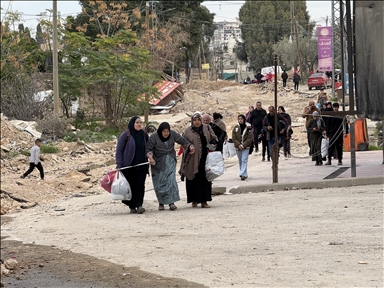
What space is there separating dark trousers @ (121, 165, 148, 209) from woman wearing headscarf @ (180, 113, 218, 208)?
0.65 m

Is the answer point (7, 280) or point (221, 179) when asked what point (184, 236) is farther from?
point (221, 179)

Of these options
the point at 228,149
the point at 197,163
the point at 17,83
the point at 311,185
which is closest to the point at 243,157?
the point at 228,149

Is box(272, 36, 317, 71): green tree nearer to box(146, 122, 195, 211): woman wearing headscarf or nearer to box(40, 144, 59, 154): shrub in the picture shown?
box(40, 144, 59, 154): shrub

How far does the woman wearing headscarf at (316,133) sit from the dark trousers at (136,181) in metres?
6.97

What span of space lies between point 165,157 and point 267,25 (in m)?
87.3

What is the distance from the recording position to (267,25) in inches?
3858

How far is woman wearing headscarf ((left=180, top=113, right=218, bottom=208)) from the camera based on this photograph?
12578 millimetres

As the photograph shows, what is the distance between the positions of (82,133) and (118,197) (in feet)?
61.4

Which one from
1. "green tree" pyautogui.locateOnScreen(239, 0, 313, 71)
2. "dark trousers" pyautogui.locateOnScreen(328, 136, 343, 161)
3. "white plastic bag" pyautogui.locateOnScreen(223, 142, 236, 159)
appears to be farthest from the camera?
"green tree" pyautogui.locateOnScreen(239, 0, 313, 71)

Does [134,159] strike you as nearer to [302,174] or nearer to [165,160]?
[165,160]

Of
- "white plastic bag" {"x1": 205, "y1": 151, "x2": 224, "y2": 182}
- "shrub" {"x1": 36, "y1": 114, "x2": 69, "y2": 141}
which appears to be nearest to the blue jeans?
"white plastic bag" {"x1": 205, "y1": 151, "x2": 224, "y2": 182}

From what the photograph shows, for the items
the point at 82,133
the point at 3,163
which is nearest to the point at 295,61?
the point at 82,133

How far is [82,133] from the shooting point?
30.5m

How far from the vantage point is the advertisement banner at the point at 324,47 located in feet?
136
